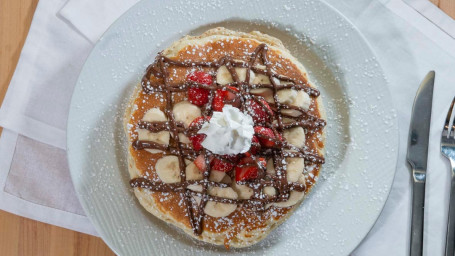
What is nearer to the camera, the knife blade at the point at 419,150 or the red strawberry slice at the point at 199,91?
the red strawberry slice at the point at 199,91

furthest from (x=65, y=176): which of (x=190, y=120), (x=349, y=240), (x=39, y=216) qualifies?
(x=349, y=240)

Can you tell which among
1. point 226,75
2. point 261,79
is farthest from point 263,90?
point 226,75

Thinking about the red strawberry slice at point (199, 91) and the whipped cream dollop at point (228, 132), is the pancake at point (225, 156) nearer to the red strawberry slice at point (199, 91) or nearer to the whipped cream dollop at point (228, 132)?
the red strawberry slice at point (199, 91)

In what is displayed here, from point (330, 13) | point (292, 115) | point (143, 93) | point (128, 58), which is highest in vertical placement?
point (330, 13)

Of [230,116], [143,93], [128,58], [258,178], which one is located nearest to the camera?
[230,116]

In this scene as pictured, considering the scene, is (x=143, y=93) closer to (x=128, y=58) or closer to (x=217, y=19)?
(x=128, y=58)

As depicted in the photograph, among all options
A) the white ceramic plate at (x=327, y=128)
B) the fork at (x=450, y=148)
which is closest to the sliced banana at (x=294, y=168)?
the white ceramic plate at (x=327, y=128)
